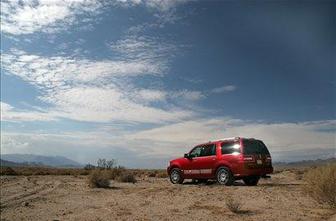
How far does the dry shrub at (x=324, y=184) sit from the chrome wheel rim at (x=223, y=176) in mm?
6990

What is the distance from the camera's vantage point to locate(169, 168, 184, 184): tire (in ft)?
75.5

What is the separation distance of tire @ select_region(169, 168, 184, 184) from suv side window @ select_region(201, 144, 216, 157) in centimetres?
200

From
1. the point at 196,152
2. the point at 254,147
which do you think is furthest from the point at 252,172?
the point at 196,152

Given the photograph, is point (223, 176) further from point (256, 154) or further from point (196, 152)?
point (196, 152)

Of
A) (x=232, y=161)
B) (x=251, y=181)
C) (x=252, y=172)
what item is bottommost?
(x=251, y=181)

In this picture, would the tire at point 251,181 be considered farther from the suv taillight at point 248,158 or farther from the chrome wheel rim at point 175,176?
the chrome wheel rim at point 175,176

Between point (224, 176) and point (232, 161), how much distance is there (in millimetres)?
826

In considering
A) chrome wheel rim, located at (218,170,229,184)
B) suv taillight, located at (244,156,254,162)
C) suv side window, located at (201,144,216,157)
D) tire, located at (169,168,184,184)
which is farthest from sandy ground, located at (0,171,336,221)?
tire, located at (169,168,184,184)

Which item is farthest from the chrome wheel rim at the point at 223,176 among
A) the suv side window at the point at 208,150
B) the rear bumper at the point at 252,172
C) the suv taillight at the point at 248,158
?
the suv taillight at the point at 248,158

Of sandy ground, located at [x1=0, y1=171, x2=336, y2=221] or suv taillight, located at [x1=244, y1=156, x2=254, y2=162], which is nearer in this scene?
sandy ground, located at [x1=0, y1=171, x2=336, y2=221]

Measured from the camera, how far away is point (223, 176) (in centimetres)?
2016

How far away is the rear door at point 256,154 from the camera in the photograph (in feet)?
64.0

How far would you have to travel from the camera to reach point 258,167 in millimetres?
19688

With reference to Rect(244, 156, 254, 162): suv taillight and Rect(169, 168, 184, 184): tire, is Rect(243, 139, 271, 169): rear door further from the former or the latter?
Rect(169, 168, 184, 184): tire
